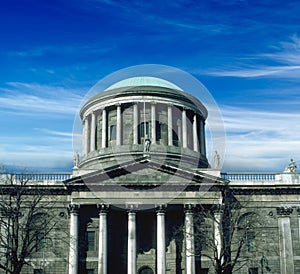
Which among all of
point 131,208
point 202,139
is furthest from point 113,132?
point 131,208

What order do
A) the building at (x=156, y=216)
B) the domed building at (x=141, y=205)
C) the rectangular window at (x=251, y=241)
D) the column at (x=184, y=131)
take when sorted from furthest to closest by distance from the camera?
the column at (x=184, y=131) < the rectangular window at (x=251, y=241) < the building at (x=156, y=216) < the domed building at (x=141, y=205)

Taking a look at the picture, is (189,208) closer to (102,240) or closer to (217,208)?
(217,208)

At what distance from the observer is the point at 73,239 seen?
144 ft

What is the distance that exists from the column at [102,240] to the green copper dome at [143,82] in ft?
59.6

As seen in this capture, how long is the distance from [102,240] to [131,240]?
249cm

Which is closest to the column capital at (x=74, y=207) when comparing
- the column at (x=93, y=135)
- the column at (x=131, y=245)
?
the column at (x=131, y=245)

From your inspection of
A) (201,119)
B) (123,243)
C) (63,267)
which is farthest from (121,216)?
(201,119)

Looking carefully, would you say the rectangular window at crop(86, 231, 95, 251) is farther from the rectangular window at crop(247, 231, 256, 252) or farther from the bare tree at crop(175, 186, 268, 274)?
the rectangular window at crop(247, 231, 256, 252)

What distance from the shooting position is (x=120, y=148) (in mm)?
53219

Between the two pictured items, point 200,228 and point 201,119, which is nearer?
point 200,228

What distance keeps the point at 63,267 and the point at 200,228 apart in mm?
12809

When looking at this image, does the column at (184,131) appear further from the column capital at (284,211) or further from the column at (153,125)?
the column capital at (284,211)

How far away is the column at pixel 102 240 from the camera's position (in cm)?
4238

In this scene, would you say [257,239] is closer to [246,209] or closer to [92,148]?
[246,209]
